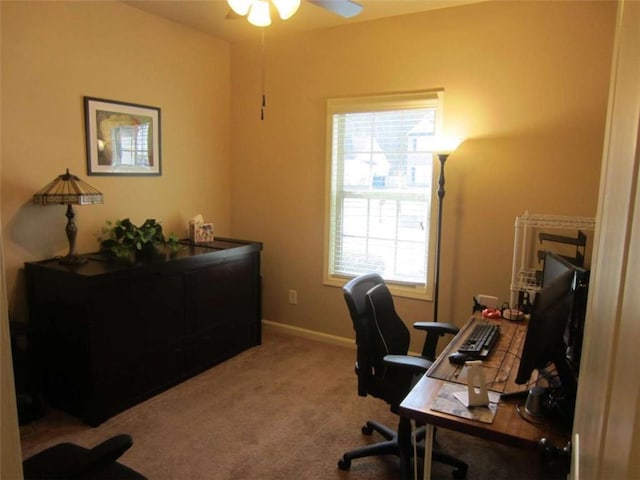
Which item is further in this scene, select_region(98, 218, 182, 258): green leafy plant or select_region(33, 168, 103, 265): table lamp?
select_region(98, 218, 182, 258): green leafy plant

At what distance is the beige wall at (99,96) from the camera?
265cm

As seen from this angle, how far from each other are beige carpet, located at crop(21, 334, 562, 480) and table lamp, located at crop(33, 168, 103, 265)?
1.00 meters

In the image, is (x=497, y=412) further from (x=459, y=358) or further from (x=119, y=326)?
(x=119, y=326)

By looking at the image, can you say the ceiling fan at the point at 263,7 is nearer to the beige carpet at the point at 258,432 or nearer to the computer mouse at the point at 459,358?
the computer mouse at the point at 459,358

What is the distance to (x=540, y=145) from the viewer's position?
292 centimetres

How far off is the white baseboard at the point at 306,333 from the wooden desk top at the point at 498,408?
187 cm

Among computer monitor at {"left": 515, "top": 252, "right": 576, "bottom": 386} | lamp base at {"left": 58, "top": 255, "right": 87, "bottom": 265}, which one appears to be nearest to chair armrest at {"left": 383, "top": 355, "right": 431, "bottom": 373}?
computer monitor at {"left": 515, "top": 252, "right": 576, "bottom": 386}

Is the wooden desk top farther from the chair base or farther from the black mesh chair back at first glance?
the chair base

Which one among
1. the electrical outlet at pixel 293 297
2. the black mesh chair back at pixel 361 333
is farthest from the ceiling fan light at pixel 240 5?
the electrical outlet at pixel 293 297

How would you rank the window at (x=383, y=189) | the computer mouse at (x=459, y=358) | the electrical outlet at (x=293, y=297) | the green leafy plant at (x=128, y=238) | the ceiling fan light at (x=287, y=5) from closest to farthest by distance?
the computer mouse at (x=459, y=358) < the ceiling fan light at (x=287, y=5) < the green leafy plant at (x=128, y=238) < the window at (x=383, y=189) < the electrical outlet at (x=293, y=297)

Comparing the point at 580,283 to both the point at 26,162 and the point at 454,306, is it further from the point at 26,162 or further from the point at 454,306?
the point at 26,162

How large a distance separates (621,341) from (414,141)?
311 centimetres

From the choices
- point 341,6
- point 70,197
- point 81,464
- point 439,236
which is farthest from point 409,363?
point 70,197

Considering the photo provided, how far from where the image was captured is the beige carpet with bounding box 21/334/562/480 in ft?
7.27
